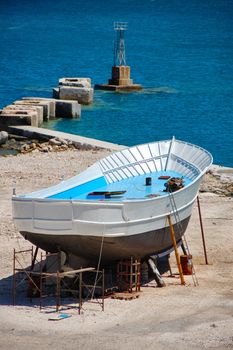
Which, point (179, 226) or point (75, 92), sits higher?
point (75, 92)

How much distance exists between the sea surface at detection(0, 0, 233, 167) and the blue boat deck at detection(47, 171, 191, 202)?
19.5 metres

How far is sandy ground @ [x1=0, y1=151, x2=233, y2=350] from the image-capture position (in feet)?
61.4

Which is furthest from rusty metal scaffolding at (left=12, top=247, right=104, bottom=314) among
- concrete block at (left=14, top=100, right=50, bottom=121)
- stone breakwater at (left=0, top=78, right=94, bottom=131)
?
concrete block at (left=14, top=100, right=50, bottom=121)

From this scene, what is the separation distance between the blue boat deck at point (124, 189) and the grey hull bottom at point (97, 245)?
111cm

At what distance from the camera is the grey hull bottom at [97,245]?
20.9m

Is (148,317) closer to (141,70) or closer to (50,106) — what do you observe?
(50,106)

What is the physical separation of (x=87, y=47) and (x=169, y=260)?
9265 centimetres

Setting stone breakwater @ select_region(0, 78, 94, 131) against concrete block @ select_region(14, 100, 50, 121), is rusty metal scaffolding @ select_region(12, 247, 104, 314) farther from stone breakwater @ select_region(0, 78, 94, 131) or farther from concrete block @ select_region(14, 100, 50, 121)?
concrete block @ select_region(14, 100, 50, 121)

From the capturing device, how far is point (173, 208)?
891 inches

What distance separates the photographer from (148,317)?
20.2m

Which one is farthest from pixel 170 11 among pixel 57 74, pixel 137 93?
pixel 137 93

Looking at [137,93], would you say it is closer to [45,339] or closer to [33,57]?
[33,57]

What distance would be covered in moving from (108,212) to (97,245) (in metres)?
0.69

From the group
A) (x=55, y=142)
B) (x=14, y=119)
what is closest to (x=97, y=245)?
(x=55, y=142)
